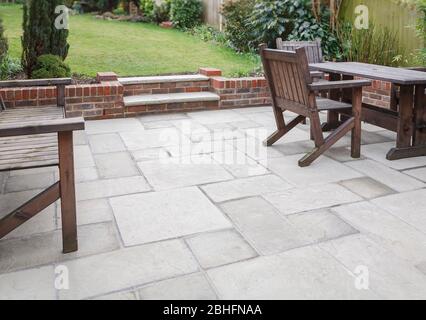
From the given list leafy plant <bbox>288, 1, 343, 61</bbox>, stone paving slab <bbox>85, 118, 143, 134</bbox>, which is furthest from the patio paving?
leafy plant <bbox>288, 1, 343, 61</bbox>

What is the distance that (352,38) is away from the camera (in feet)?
20.8

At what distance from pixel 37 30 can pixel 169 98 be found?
1.63m

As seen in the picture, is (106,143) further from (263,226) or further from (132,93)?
(263,226)

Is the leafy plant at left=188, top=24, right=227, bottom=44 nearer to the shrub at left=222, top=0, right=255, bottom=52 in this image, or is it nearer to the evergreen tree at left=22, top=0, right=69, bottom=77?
the shrub at left=222, top=0, right=255, bottom=52

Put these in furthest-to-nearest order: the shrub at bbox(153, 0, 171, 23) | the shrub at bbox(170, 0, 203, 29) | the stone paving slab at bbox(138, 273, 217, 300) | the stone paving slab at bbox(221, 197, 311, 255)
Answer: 1. the shrub at bbox(153, 0, 171, 23)
2. the shrub at bbox(170, 0, 203, 29)
3. the stone paving slab at bbox(221, 197, 311, 255)
4. the stone paving slab at bbox(138, 273, 217, 300)

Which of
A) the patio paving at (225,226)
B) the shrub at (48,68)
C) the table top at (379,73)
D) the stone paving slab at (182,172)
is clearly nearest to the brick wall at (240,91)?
the table top at (379,73)

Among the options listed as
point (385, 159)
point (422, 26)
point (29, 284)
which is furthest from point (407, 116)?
point (29, 284)

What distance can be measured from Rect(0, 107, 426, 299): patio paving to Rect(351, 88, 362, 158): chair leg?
0.08 meters

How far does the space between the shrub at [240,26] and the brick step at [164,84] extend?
2.27 meters

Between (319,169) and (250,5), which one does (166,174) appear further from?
(250,5)

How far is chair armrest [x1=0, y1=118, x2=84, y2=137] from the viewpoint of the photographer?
1.86 metres

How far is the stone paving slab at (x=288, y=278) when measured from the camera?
179 centimetres

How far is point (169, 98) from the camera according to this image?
207 inches
